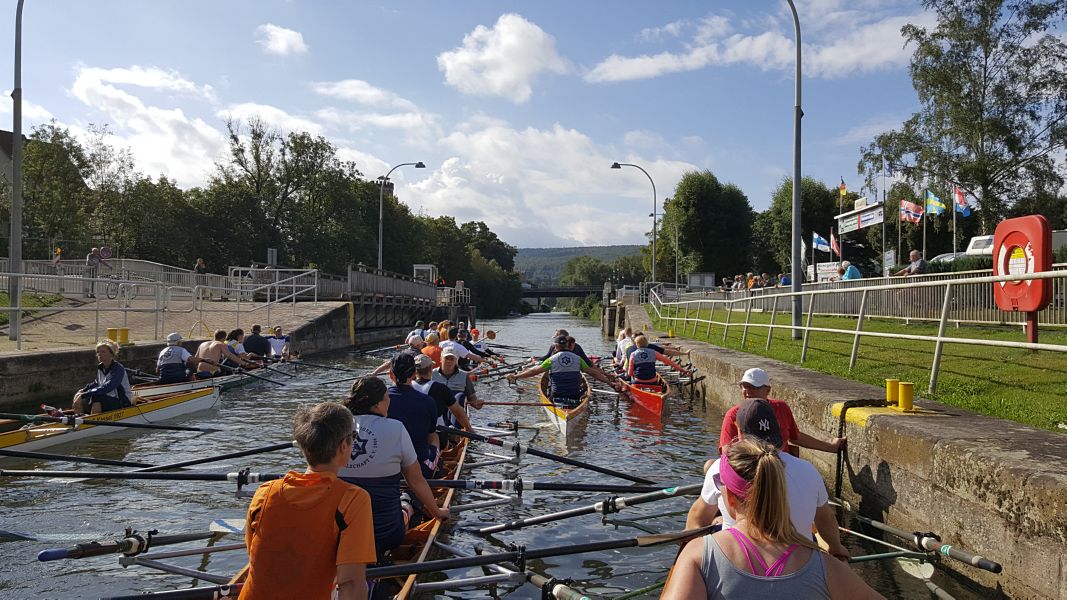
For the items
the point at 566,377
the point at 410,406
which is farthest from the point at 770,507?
the point at 566,377

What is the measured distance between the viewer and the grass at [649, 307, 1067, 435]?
780 centimetres

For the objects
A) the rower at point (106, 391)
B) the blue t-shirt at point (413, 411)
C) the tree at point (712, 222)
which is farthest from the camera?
the tree at point (712, 222)

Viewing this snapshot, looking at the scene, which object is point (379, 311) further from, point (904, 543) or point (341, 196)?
point (904, 543)

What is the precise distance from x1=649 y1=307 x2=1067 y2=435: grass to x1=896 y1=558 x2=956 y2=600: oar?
2.21 m

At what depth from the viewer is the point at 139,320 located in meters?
24.0

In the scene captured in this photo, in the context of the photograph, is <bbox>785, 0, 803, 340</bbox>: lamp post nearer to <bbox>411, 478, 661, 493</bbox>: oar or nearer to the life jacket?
the life jacket

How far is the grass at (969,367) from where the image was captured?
7797 mm

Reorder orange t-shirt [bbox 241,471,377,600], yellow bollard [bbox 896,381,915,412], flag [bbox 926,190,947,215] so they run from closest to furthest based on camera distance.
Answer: orange t-shirt [bbox 241,471,377,600], yellow bollard [bbox 896,381,915,412], flag [bbox 926,190,947,215]

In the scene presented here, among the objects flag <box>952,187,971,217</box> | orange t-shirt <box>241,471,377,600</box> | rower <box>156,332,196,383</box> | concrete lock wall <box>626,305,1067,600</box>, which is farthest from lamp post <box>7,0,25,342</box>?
flag <box>952,187,971,217</box>

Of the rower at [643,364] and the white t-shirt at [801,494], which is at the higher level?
the white t-shirt at [801,494]

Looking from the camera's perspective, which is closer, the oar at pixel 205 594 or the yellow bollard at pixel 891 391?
the oar at pixel 205 594

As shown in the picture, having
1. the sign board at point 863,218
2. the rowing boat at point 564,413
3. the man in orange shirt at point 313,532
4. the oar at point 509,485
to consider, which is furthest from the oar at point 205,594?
the sign board at point 863,218

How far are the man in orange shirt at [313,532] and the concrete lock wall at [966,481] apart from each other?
4.42m

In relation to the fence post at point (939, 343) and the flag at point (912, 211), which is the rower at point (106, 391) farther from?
the flag at point (912, 211)
